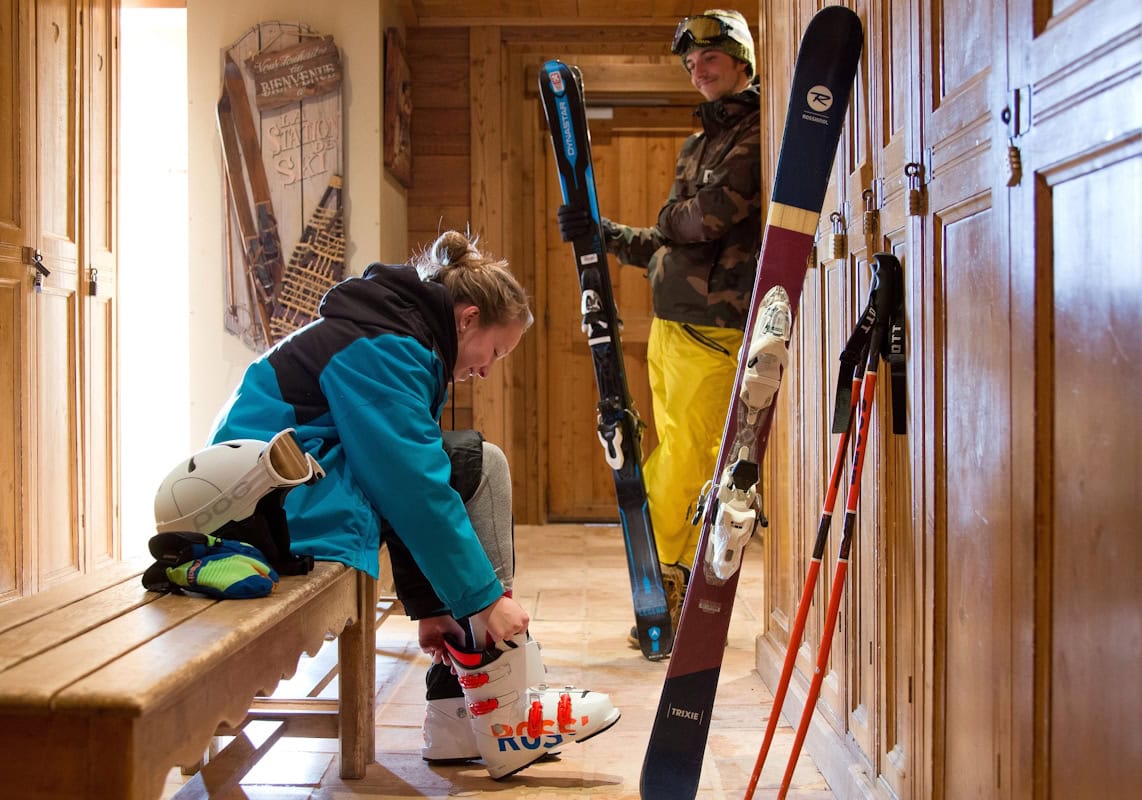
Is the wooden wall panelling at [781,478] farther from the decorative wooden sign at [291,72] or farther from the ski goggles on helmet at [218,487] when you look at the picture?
the decorative wooden sign at [291,72]

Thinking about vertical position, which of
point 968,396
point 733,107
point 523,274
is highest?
point 733,107

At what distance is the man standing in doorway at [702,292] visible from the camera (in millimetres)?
2533

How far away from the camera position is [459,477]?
67.8 inches

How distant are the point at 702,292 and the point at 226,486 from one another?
158 centimetres

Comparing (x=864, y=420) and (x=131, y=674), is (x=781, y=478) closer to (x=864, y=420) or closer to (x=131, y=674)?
(x=864, y=420)

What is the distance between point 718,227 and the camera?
2498mm

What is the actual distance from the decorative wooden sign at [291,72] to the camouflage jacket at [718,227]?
1.68 metres

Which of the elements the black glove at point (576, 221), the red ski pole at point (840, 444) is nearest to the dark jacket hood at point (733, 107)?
the black glove at point (576, 221)

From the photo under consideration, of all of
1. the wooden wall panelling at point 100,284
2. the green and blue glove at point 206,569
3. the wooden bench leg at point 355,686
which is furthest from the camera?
the wooden wall panelling at point 100,284

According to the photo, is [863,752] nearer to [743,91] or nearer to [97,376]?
[743,91]

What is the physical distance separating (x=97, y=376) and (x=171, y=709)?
8.13 feet

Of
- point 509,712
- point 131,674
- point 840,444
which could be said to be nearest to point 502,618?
point 509,712

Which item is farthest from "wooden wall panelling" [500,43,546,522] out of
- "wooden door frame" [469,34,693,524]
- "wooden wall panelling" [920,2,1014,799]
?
"wooden wall panelling" [920,2,1014,799]

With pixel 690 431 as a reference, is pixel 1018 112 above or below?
above
